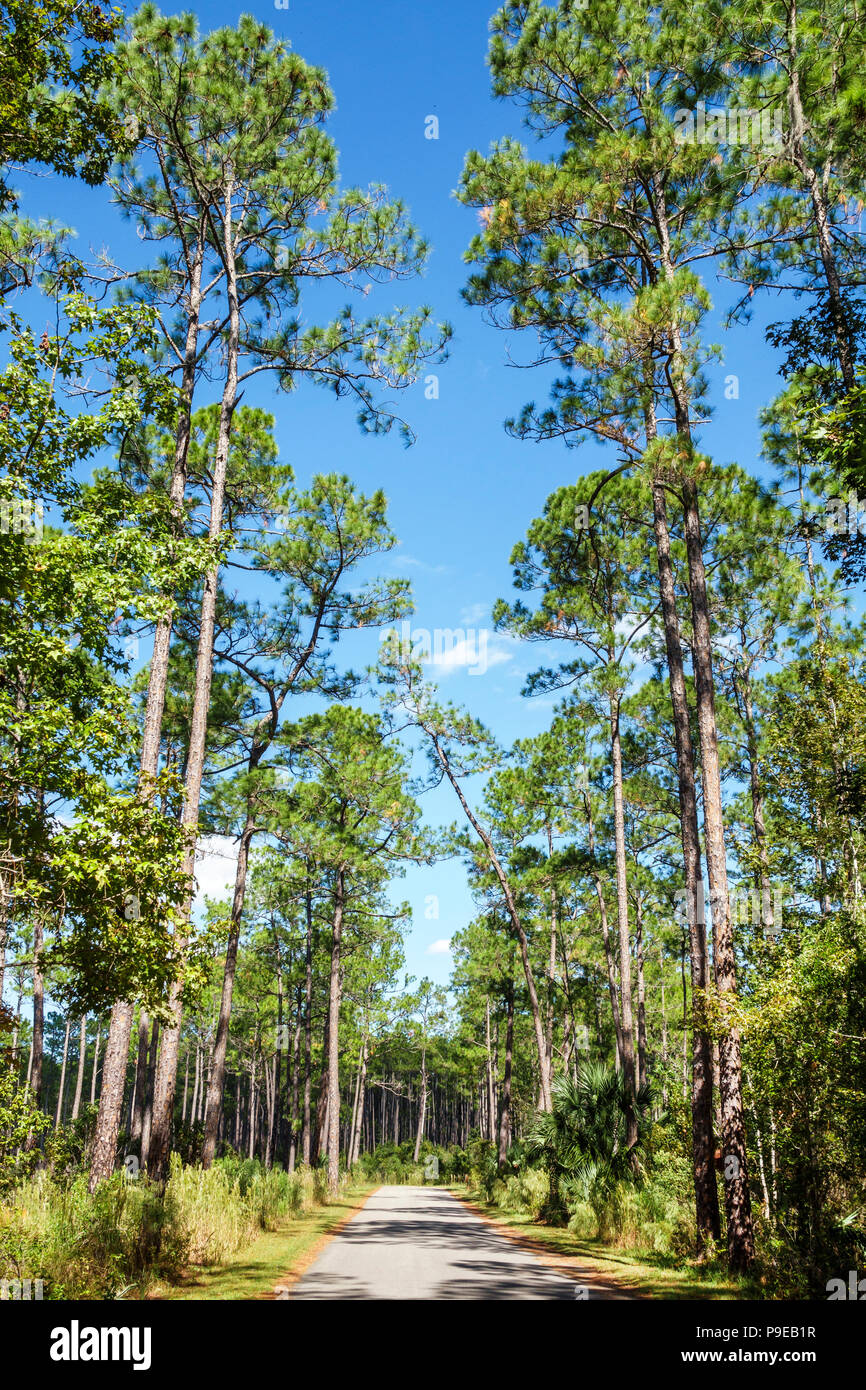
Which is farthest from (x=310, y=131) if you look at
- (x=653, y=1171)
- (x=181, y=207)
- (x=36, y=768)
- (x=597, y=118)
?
(x=653, y=1171)

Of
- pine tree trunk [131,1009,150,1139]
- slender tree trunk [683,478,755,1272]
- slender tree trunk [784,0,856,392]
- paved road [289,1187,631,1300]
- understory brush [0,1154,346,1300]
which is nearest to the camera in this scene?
understory brush [0,1154,346,1300]

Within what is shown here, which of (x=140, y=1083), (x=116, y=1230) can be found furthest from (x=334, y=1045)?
(x=116, y=1230)

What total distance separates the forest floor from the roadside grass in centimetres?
314

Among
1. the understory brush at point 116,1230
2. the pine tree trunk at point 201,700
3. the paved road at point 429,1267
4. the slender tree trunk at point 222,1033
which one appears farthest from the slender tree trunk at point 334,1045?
the understory brush at point 116,1230

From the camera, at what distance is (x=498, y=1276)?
29.3 feet

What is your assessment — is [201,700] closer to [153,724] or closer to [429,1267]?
[153,724]

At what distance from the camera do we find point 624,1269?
987 cm

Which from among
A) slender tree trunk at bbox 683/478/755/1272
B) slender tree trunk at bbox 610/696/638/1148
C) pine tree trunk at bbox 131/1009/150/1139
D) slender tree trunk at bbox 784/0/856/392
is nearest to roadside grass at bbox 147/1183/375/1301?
slender tree trunk at bbox 683/478/755/1272

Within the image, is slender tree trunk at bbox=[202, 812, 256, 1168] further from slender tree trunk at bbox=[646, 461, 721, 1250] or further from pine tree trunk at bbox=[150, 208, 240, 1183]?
slender tree trunk at bbox=[646, 461, 721, 1250]

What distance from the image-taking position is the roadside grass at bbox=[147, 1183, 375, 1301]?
7527 millimetres

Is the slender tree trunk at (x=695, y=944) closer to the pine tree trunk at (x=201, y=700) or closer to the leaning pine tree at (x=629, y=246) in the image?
the leaning pine tree at (x=629, y=246)

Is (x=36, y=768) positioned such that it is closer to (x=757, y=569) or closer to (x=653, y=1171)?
(x=653, y=1171)

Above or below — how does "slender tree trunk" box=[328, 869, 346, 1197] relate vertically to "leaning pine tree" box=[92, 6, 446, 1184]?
below

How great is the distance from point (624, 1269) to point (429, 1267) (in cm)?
228
